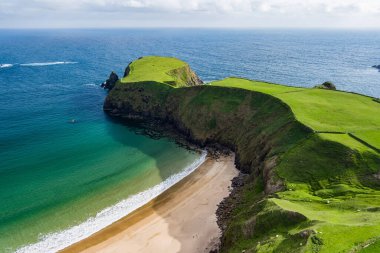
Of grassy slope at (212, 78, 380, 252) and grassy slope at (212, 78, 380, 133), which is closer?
grassy slope at (212, 78, 380, 252)

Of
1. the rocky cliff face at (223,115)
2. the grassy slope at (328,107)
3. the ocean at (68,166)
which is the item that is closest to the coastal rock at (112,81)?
the ocean at (68,166)

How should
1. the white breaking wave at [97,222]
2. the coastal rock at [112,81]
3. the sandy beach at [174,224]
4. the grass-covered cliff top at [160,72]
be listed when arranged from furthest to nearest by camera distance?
the coastal rock at [112,81] → the grass-covered cliff top at [160,72] → the sandy beach at [174,224] → the white breaking wave at [97,222]

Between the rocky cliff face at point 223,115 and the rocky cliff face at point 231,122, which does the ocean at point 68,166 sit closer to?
the rocky cliff face at point 223,115

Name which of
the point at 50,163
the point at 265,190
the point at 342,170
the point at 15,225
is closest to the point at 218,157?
the point at 265,190

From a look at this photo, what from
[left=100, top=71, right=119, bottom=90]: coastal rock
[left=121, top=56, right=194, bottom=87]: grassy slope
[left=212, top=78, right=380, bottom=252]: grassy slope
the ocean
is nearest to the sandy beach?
the ocean

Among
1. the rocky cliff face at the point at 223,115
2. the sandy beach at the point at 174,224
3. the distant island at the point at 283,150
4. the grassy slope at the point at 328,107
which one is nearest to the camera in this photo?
the distant island at the point at 283,150

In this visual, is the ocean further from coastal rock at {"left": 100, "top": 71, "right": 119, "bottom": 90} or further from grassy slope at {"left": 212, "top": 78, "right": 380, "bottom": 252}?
grassy slope at {"left": 212, "top": 78, "right": 380, "bottom": 252}
